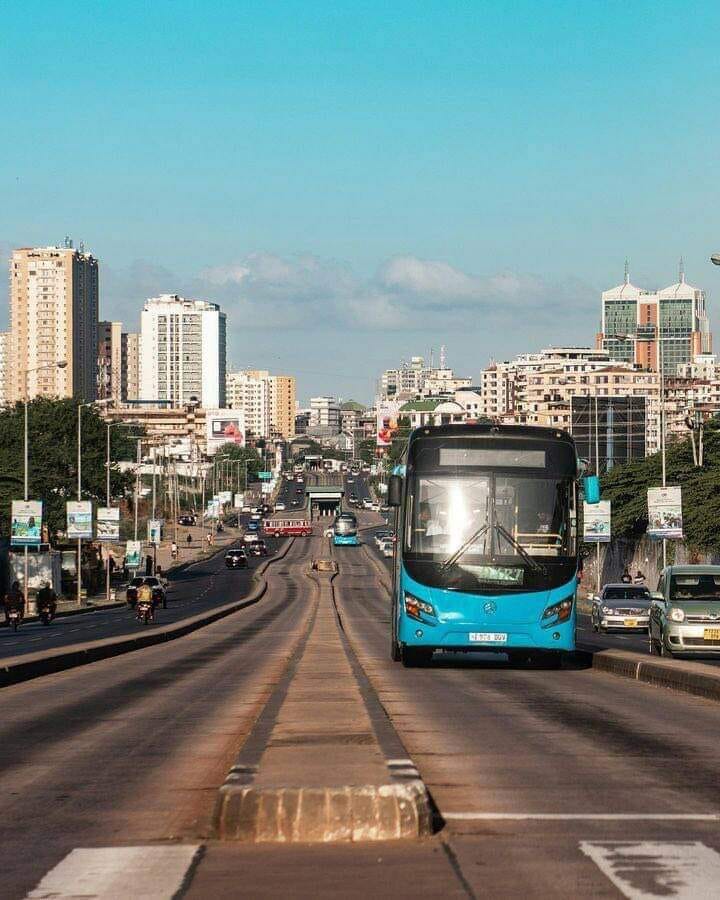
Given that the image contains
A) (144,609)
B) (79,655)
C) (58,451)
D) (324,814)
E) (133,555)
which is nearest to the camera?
(324,814)

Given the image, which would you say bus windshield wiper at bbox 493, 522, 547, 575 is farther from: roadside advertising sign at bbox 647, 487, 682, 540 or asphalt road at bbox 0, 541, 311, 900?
roadside advertising sign at bbox 647, 487, 682, 540

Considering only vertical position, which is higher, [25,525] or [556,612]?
[25,525]

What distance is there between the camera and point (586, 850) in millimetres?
7984

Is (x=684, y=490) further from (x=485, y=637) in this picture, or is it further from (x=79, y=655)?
(x=485, y=637)

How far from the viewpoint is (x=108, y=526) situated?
83562 mm

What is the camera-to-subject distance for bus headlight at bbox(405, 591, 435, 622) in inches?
952

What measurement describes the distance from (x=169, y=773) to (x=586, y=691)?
10.3 meters

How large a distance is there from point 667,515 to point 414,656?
120ft

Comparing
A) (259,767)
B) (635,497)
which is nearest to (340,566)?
(635,497)

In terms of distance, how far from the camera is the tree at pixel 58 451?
384ft

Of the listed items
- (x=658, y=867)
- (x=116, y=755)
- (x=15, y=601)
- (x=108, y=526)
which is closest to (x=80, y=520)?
(x=108, y=526)

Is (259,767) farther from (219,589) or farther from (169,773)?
(219,589)

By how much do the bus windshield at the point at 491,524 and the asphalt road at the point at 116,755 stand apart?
10.7 feet

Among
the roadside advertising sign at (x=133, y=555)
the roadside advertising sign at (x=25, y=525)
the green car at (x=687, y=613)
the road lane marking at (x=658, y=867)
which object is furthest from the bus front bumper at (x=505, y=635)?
the roadside advertising sign at (x=133, y=555)
